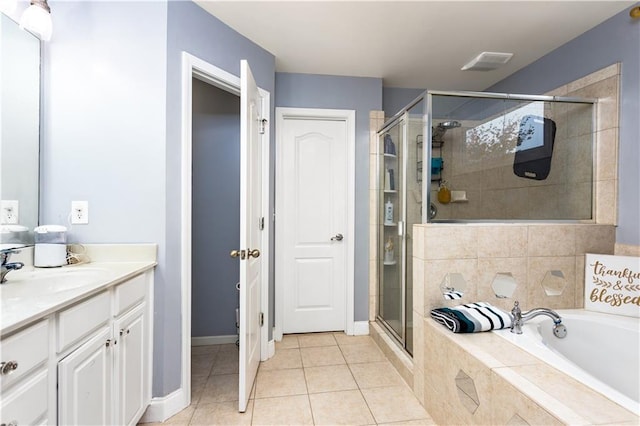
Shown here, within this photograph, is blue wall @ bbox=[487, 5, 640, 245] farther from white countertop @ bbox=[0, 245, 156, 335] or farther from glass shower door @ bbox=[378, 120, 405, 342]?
white countertop @ bbox=[0, 245, 156, 335]

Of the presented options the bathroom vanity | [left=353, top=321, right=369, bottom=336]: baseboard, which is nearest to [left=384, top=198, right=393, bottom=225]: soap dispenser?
[left=353, top=321, right=369, bottom=336]: baseboard

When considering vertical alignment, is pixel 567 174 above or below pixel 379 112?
below

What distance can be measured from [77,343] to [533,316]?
7.08ft

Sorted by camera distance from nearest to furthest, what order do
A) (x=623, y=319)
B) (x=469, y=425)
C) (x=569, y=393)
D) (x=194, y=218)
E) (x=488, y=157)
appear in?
1. (x=569, y=393)
2. (x=469, y=425)
3. (x=623, y=319)
4. (x=488, y=157)
5. (x=194, y=218)

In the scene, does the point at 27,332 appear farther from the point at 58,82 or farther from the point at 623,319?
the point at 623,319

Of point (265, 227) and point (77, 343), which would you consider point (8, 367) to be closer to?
point (77, 343)

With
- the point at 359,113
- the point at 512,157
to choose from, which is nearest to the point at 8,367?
the point at 512,157

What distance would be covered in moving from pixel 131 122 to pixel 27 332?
1205mm

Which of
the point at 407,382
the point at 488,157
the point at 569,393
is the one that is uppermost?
the point at 488,157

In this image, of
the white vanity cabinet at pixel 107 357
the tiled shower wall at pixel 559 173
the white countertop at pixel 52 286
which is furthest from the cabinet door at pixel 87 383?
the tiled shower wall at pixel 559 173

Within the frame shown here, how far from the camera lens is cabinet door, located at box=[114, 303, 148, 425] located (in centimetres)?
135

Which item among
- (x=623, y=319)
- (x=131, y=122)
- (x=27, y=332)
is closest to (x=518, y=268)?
(x=623, y=319)

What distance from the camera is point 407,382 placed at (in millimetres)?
2033

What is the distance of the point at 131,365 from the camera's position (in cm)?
144
